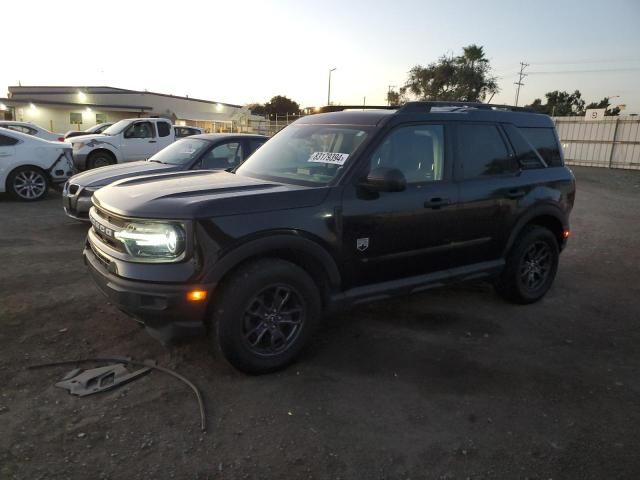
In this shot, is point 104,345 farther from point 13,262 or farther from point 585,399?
point 585,399

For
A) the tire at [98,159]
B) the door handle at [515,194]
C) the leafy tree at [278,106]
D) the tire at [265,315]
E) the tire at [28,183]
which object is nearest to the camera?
the tire at [265,315]

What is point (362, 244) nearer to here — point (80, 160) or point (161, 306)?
point (161, 306)

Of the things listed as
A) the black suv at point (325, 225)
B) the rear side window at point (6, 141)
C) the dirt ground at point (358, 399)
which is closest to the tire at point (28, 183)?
the rear side window at point (6, 141)

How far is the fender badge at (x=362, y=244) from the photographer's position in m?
3.47

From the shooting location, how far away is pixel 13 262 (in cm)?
554

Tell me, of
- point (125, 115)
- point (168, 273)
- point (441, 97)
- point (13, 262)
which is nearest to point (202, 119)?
point (125, 115)

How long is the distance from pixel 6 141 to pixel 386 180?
364 inches

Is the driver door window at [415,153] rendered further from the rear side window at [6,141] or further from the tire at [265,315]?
the rear side window at [6,141]

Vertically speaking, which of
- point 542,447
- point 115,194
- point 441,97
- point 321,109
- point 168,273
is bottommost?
Answer: point 542,447

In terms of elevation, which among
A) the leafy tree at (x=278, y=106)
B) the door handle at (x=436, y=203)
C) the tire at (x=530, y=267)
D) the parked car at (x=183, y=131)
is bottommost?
the tire at (x=530, y=267)

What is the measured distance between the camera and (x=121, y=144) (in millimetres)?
12992

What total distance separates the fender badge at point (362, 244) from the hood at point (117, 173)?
4392mm

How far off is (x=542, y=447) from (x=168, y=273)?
237 cm

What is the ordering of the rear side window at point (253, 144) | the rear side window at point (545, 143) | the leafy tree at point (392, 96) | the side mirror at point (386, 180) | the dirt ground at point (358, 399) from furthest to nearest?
the leafy tree at point (392, 96) < the rear side window at point (253, 144) < the rear side window at point (545, 143) < the side mirror at point (386, 180) < the dirt ground at point (358, 399)
